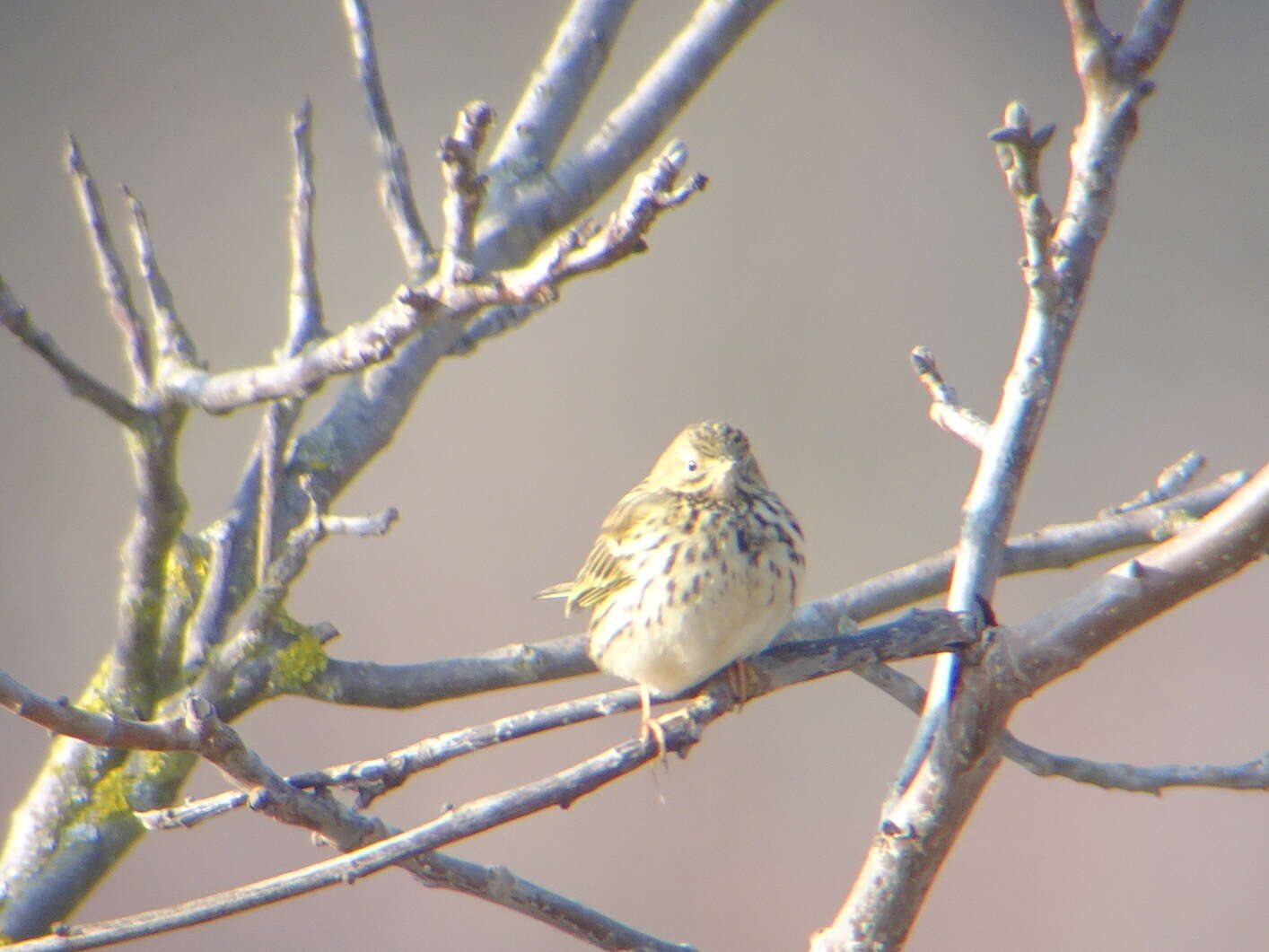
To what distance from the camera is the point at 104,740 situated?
78 centimetres

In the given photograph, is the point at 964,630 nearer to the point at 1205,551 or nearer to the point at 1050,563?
the point at 1205,551

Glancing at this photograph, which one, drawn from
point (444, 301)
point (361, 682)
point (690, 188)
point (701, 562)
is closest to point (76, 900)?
point (361, 682)

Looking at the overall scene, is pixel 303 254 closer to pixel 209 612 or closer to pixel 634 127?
pixel 209 612

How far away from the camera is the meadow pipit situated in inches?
54.0

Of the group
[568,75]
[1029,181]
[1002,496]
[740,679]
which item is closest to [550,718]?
[740,679]

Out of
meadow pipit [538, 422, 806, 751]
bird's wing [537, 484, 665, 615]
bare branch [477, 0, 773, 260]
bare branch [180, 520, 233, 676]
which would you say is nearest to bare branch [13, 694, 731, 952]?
meadow pipit [538, 422, 806, 751]

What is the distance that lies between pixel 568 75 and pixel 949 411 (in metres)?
0.71

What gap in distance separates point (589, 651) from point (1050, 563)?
60cm

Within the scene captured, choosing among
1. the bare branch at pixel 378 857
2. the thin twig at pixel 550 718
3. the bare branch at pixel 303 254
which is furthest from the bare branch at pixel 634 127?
the bare branch at pixel 378 857

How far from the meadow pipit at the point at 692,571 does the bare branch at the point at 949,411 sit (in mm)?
237

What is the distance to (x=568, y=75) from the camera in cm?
169

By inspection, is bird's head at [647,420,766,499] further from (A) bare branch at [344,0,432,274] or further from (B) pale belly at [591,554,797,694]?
(A) bare branch at [344,0,432,274]

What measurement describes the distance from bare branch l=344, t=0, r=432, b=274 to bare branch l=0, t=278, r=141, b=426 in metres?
0.41

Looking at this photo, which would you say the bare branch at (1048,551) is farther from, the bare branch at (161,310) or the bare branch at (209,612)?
the bare branch at (161,310)
